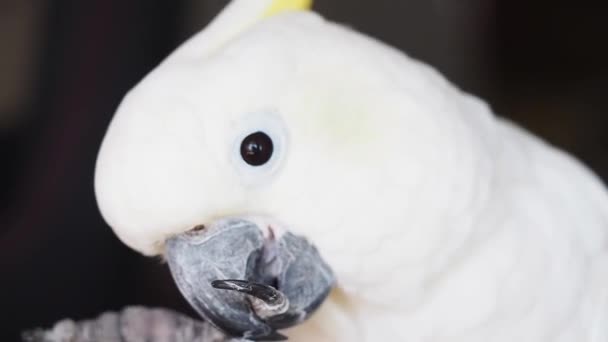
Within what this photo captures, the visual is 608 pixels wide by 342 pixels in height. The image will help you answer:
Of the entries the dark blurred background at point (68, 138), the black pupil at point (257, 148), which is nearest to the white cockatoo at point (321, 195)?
the black pupil at point (257, 148)

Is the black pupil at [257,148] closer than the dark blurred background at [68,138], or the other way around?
the black pupil at [257,148]

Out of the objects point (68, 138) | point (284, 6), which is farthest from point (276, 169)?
point (68, 138)

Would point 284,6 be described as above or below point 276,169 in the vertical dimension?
above

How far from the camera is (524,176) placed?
40.8 inches

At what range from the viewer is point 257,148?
31.0 inches

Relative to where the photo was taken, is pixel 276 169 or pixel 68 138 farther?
pixel 68 138

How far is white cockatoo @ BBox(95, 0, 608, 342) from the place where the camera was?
0.77m

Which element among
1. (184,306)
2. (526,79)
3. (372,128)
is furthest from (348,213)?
(526,79)

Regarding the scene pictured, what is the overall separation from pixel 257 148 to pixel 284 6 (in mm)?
150

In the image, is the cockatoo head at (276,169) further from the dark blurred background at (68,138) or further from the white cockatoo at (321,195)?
the dark blurred background at (68,138)

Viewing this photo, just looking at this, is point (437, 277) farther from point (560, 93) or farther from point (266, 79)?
point (560, 93)

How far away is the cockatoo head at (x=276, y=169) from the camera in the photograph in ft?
2.49

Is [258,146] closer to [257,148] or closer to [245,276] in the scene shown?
[257,148]

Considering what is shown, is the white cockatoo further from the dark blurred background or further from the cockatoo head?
the dark blurred background
